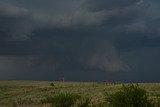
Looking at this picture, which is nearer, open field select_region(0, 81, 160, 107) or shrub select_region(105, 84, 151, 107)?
shrub select_region(105, 84, 151, 107)

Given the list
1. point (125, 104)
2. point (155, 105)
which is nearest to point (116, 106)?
point (125, 104)

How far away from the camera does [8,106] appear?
62.4m

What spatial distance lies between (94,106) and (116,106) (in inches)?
646

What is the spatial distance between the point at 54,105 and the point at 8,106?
11.5 m

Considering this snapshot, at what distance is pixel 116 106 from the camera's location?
41125 millimetres

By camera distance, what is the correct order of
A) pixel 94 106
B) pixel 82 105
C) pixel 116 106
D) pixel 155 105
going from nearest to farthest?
pixel 116 106
pixel 155 105
pixel 82 105
pixel 94 106

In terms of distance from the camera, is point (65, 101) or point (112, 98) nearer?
point (112, 98)

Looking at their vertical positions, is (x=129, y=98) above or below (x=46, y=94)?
below

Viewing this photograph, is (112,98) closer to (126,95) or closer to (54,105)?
(126,95)

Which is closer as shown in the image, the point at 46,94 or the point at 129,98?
the point at 129,98

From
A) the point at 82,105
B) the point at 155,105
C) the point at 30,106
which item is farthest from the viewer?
the point at 30,106

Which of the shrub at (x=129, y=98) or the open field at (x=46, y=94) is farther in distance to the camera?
the open field at (x=46, y=94)

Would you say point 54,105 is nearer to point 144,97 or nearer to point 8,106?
point 8,106

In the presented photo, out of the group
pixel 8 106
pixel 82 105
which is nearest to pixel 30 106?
pixel 8 106
